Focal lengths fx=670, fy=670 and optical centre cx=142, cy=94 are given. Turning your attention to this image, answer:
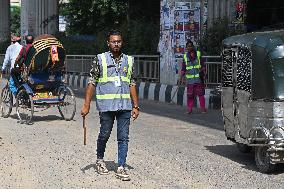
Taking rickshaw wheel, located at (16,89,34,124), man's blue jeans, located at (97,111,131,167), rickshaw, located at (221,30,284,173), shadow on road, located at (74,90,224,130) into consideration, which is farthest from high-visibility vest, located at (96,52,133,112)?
Result: rickshaw wheel, located at (16,89,34,124)

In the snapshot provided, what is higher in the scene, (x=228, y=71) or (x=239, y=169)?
(x=228, y=71)

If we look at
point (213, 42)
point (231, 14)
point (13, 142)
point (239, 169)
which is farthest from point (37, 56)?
point (231, 14)

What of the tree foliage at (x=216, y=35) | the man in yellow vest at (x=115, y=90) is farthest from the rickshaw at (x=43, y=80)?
the tree foliage at (x=216, y=35)

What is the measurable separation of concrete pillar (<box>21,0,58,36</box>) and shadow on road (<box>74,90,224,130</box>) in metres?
22.9

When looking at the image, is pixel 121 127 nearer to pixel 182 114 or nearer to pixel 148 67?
pixel 182 114

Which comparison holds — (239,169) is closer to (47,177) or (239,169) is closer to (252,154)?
(252,154)

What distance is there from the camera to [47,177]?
331 inches

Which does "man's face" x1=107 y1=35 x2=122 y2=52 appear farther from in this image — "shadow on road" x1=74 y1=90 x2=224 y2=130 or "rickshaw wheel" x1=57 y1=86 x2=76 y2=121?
"rickshaw wheel" x1=57 y1=86 x2=76 y2=121

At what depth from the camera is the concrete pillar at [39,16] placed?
A: 42.4 metres

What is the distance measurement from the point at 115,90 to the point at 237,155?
9.60 feet

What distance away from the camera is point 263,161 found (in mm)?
8875

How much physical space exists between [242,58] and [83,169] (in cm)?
268

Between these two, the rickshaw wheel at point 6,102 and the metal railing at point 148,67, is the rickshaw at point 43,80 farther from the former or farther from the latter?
the metal railing at point 148,67

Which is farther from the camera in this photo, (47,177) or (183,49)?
(183,49)
